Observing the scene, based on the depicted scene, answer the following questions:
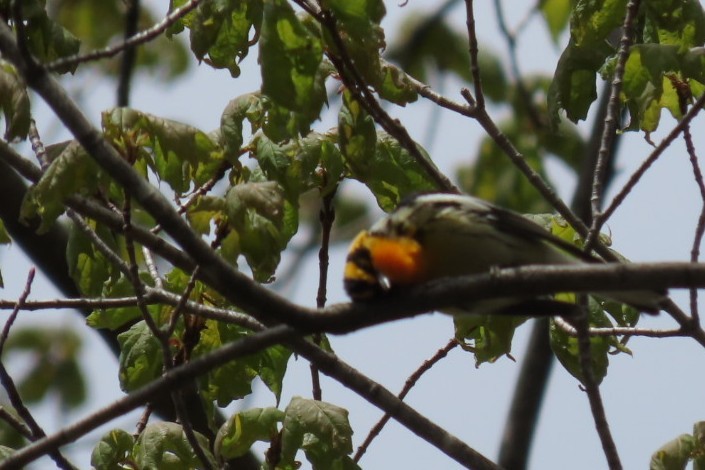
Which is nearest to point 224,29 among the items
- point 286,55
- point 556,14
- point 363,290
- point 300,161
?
point 300,161

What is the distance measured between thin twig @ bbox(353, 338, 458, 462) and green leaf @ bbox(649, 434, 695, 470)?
0.99m

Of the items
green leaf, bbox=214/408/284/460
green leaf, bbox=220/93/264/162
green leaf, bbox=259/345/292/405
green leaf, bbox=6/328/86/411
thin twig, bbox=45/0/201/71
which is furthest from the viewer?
green leaf, bbox=6/328/86/411

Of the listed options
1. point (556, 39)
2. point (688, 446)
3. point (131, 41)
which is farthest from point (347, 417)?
point (556, 39)

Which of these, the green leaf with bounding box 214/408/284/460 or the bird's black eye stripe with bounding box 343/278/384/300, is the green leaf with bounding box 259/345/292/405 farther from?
the bird's black eye stripe with bounding box 343/278/384/300

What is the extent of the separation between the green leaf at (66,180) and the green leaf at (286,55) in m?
0.58

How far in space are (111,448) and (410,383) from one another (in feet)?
4.24

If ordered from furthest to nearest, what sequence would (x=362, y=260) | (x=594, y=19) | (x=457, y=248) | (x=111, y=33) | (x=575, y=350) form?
(x=111, y=33), (x=575, y=350), (x=594, y=19), (x=457, y=248), (x=362, y=260)

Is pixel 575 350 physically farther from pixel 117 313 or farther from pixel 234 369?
pixel 117 313

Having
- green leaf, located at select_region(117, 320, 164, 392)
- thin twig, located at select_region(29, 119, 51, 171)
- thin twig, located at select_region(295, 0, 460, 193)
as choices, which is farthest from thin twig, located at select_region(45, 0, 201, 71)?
green leaf, located at select_region(117, 320, 164, 392)

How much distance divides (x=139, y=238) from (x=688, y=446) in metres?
2.13

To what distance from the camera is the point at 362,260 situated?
3.51 meters

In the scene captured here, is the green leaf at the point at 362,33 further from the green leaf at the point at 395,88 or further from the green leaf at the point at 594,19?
the green leaf at the point at 594,19

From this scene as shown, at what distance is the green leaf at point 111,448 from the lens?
401 cm

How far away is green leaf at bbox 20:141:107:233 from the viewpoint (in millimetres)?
3242
